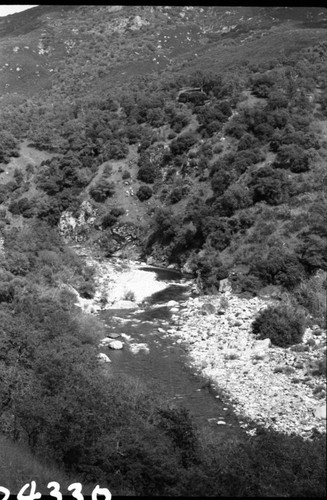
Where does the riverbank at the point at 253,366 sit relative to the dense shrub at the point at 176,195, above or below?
above

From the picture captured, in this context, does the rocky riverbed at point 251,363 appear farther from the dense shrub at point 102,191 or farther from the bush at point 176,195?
the dense shrub at point 102,191

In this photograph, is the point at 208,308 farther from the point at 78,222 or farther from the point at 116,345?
the point at 78,222

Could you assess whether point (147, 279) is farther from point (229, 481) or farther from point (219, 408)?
point (229, 481)

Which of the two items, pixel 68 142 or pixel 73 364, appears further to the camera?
pixel 68 142

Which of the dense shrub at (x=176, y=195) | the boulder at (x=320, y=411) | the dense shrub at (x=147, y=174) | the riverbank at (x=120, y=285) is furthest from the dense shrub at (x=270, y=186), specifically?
the boulder at (x=320, y=411)

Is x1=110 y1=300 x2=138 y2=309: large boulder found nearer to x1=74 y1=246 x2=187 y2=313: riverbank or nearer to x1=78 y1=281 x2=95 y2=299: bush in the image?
x1=74 y1=246 x2=187 y2=313: riverbank

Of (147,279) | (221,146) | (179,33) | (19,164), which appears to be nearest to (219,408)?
(147,279)

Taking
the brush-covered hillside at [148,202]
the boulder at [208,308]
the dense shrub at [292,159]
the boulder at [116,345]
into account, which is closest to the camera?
the brush-covered hillside at [148,202]
